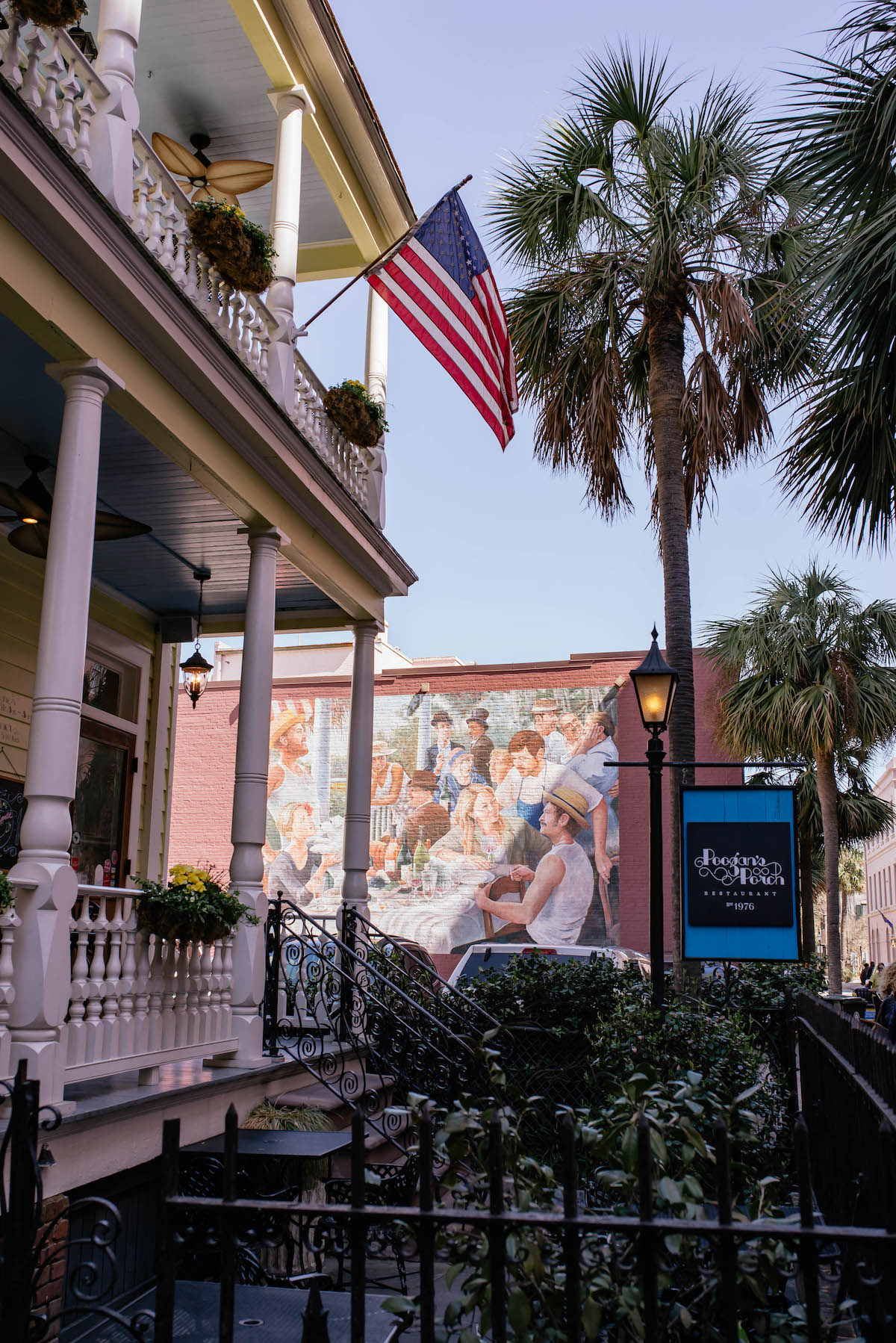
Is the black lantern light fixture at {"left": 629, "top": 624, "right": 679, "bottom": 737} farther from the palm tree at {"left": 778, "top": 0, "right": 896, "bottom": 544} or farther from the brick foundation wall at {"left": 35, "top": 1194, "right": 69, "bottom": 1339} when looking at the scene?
the brick foundation wall at {"left": 35, "top": 1194, "right": 69, "bottom": 1339}

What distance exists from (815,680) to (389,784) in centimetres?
951

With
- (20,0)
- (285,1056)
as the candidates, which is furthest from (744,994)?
(20,0)

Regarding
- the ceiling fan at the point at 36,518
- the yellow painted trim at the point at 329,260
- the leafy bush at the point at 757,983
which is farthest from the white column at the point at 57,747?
the yellow painted trim at the point at 329,260

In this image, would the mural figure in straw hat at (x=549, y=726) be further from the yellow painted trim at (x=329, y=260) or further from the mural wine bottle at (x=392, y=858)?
the yellow painted trim at (x=329, y=260)

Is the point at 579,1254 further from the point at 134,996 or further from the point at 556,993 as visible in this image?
the point at 556,993

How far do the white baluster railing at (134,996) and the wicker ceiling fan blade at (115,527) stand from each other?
3.13 m

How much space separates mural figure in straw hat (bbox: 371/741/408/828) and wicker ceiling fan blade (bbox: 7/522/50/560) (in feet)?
54.8

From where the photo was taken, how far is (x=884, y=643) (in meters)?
22.1

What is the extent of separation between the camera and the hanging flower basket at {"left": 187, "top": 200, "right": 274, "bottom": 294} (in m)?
7.81

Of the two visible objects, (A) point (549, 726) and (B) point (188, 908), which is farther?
(A) point (549, 726)

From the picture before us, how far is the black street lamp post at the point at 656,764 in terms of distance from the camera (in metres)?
8.76

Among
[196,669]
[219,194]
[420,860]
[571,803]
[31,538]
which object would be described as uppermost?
[219,194]

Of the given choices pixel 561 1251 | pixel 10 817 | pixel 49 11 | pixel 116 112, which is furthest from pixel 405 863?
pixel 561 1251

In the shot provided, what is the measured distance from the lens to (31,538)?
8469 mm
